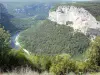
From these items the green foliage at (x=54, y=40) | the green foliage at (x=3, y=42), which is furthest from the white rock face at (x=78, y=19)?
the green foliage at (x=3, y=42)

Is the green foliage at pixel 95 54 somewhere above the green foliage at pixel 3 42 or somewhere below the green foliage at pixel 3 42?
below

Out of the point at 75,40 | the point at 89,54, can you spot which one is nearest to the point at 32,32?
the point at 75,40

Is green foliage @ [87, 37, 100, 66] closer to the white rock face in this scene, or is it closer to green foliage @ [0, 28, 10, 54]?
green foliage @ [0, 28, 10, 54]

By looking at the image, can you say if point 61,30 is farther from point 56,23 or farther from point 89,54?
point 89,54

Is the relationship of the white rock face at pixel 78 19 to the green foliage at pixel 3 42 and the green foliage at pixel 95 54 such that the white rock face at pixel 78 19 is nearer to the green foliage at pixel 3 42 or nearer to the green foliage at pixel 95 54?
the green foliage at pixel 95 54

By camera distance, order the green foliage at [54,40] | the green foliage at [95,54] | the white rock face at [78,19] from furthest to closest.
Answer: the white rock face at [78,19], the green foliage at [54,40], the green foliage at [95,54]

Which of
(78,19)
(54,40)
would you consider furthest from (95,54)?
(78,19)
